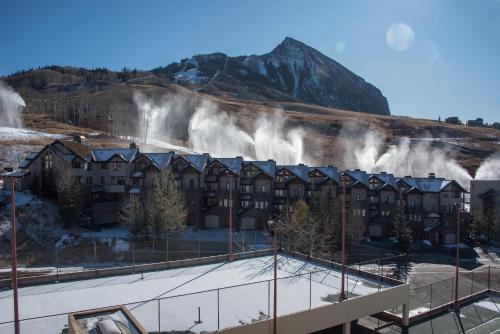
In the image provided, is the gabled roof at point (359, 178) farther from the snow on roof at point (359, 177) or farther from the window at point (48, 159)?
the window at point (48, 159)

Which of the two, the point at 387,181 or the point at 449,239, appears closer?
the point at 449,239

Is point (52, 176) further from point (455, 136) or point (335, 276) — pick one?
point (455, 136)

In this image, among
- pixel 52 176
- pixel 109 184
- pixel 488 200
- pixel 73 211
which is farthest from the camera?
pixel 488 200

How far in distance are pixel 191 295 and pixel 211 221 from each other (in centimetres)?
3760

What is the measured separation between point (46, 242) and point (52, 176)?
12.0 meters

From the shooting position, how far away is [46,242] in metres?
42.7

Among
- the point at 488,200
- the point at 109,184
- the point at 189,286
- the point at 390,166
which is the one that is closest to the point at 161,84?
the point at 390,166

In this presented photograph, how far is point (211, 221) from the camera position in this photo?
54750mm

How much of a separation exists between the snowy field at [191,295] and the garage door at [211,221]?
93.8ft

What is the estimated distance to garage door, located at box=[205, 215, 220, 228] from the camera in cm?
5459

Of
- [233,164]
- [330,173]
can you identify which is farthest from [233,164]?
[330,173]

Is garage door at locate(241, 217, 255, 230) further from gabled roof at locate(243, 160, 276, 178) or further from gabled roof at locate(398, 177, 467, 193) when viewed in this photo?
gabled roof at locate(398, 177, 467, 193)

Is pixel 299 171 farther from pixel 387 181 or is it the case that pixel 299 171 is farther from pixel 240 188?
pixel 387 181

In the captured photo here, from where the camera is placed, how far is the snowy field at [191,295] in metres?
15.1
